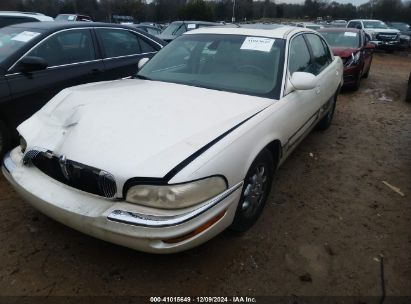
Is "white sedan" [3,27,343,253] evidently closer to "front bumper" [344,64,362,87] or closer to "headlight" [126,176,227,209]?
"headlight" [126,176,227,209]

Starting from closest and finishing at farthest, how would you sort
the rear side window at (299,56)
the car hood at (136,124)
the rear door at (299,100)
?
the car hood at (136,124)
the rear door at (299,100)
the rear side window at (299,56)

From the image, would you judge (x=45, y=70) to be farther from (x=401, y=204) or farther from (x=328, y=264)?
(x=401, y=204)

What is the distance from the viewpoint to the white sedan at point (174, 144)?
81.8 inches

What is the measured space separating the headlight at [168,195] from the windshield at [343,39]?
8.02 m

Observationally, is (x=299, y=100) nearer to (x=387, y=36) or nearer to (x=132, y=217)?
(x=132, y=217)

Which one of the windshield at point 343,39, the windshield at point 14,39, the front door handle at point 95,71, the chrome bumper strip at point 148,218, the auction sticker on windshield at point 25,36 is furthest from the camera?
the windshield at point 343,39

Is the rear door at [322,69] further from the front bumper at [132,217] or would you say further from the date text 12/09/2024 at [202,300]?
the date text 12/09/2024 at [202,300]

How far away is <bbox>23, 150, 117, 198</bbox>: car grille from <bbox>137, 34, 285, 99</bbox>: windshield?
1.47 m

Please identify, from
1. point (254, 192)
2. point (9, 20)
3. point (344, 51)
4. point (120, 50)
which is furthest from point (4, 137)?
point (344, 51)

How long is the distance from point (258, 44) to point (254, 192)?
1.49m

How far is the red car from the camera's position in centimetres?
806

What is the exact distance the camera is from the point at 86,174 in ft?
7.18

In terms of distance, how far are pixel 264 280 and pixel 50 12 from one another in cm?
4563

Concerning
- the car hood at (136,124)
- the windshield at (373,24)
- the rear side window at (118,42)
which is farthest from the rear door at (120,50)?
the windshield at (373,24)
